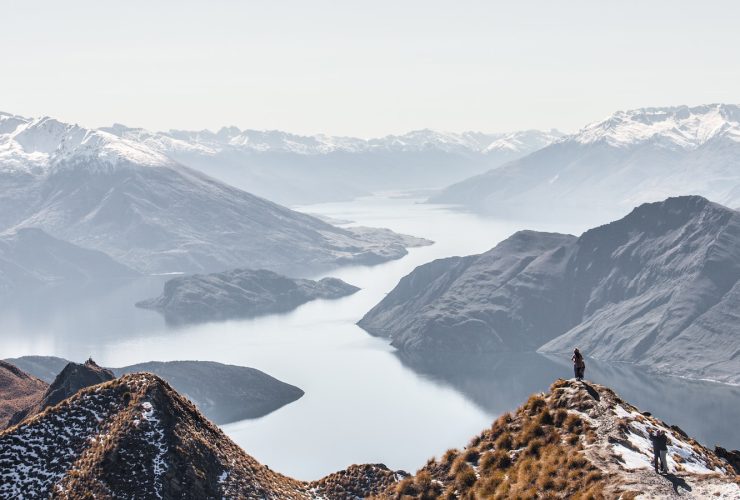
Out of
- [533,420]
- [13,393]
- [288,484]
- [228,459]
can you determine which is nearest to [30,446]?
[228,459]

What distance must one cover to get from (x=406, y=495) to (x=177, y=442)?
10.0 metres

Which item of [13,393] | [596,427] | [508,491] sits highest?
[596,427]

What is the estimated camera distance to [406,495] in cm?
4772

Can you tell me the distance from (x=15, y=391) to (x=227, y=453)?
11312cm

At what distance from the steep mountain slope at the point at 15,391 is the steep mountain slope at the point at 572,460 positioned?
321 ft

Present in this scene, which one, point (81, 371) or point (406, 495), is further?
point (81, 371)

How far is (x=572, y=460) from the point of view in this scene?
40781 mm

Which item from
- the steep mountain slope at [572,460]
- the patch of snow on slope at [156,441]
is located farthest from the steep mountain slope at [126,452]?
the steep mountain slope at [572,460]

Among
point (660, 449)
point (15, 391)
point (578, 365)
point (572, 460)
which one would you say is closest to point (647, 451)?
point (660, 449)

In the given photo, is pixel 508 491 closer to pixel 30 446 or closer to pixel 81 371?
pixel 30 446

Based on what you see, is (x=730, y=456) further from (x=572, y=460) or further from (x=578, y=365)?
(x=572, y=460)

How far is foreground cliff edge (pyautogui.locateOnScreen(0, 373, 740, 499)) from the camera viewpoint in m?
41.3

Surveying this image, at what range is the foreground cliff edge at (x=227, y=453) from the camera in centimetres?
4134

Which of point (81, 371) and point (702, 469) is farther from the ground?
point (702, 469)
